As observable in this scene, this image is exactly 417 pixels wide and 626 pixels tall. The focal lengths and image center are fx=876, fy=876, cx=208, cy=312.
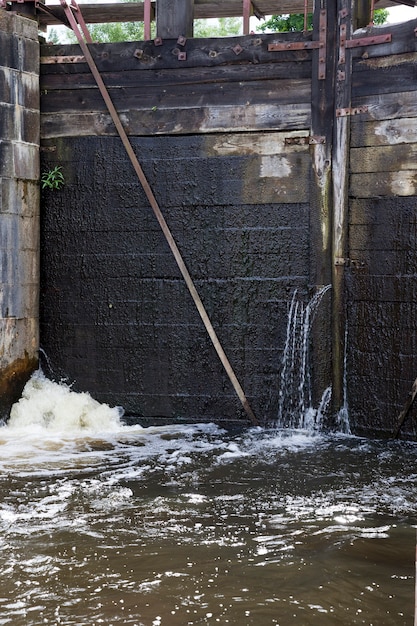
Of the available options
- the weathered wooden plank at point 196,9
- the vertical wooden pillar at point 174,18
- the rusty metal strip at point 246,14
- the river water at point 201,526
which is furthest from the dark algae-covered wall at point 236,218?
the weathered wooden plank at point 196,9

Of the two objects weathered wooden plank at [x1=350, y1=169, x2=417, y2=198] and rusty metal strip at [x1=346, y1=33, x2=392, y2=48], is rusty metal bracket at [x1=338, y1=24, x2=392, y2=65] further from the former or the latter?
weathered wooden plank at [x1=350, y1=169, x2=417, y2=198]

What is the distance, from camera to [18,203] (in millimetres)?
9125

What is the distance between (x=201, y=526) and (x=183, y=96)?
4949 millimetres

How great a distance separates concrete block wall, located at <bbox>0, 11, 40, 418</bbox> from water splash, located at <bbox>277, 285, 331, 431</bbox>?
2723 millimetres

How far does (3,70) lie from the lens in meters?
9.05

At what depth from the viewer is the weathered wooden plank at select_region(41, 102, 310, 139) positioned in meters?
8.89

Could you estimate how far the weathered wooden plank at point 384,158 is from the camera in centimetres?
833

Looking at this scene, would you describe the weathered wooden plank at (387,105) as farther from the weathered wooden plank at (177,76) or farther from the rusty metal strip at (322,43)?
the weathered wooden plank at (177,76)

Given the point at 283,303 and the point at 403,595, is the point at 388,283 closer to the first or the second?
the point at 283,303

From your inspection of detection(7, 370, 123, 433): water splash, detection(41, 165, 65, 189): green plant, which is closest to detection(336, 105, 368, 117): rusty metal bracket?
detection(41, 165, 65, 189): green plant

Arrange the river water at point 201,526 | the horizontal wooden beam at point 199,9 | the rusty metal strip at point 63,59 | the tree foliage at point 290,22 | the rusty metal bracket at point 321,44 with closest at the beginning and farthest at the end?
the river water at point 201,526 → the rusty metal bracket at point 321,44 → the rusty metal strip at point 63,59 → the horizontal wooden beam at point 199,9 → the tree foliage at point 290,22

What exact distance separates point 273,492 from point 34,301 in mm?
3877

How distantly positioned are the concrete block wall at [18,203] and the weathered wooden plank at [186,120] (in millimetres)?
302

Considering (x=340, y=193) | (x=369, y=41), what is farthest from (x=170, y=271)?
(x=369, y=41)
